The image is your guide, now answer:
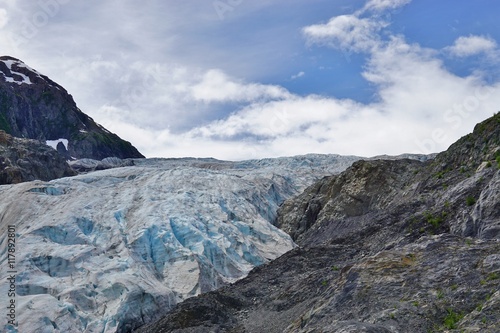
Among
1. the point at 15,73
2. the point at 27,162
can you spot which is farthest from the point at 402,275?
the point at 15,73

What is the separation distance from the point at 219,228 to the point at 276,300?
645 inches

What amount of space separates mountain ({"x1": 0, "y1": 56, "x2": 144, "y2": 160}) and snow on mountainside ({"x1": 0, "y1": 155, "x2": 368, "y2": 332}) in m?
66.5

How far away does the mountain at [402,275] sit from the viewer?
535 inches

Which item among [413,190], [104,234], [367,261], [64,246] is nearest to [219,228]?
[104,234]

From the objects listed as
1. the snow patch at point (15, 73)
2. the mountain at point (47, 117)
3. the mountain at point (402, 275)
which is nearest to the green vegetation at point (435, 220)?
the mountain at point (402, 275)

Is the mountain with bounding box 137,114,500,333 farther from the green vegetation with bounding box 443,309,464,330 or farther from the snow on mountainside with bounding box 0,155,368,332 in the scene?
the snow on mountainside with bounding box 0,155,368,332

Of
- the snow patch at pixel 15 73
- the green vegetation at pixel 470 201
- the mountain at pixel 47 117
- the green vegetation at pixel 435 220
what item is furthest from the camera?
the snow patch at pixel 15 73

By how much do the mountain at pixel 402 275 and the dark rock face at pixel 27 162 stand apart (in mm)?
33504

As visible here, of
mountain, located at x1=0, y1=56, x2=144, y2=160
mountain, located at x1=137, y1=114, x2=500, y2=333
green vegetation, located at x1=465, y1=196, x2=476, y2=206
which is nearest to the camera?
mountain, located at x1=137, y1=114, x2=500, y2=333

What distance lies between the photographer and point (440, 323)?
13.1 meters

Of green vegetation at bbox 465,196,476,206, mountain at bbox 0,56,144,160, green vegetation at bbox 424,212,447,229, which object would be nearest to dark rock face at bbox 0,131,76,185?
green vegetation at bbox 424,212,447,229

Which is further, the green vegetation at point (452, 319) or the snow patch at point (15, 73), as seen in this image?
the snow patch at point (15, 73)

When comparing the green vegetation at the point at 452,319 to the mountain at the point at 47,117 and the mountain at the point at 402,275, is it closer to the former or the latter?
the mountain at the point at 402,275

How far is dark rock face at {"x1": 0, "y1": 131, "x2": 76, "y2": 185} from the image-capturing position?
55000 millimetres
